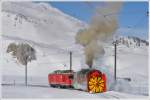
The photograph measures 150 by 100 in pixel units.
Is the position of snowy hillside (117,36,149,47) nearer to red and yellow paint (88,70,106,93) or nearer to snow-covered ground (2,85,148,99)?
red and yellow paint (88,70,106,93)

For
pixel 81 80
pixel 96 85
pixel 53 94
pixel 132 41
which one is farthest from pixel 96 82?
pixel 132 41

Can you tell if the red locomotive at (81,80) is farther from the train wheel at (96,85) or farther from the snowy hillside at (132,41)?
the snowy hillside at (132,41)

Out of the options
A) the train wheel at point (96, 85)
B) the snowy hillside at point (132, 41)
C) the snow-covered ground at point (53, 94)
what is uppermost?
the snowy hillside at point (132, 41)

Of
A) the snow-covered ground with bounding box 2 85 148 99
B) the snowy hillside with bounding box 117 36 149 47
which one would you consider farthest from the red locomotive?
the snowy hillside with bounding box 117 36 149 47

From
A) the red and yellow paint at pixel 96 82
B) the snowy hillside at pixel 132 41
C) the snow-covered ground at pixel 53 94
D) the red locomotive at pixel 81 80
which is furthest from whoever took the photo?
the snowy hillside at pixel 132 41

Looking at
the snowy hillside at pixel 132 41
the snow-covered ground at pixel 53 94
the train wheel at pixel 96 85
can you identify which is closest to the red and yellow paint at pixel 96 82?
the train wheel at pixel 96 85

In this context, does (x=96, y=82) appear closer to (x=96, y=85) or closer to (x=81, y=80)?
(x=96, y=85)

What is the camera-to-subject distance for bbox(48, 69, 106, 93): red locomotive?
22.1m

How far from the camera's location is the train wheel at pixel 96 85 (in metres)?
21.4

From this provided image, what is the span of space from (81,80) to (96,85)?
3715 millimetres

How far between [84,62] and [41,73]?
431cm

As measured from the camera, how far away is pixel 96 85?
71.4 ft

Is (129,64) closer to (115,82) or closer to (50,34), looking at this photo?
(115,82)

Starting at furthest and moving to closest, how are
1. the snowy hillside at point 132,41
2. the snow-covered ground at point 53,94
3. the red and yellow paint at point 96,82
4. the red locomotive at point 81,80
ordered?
the snowy hillside at point 132,41, the red locomotive at point 81,80, the red and yellow paint at point 96,82, the snow-covered ground at point 53,94
